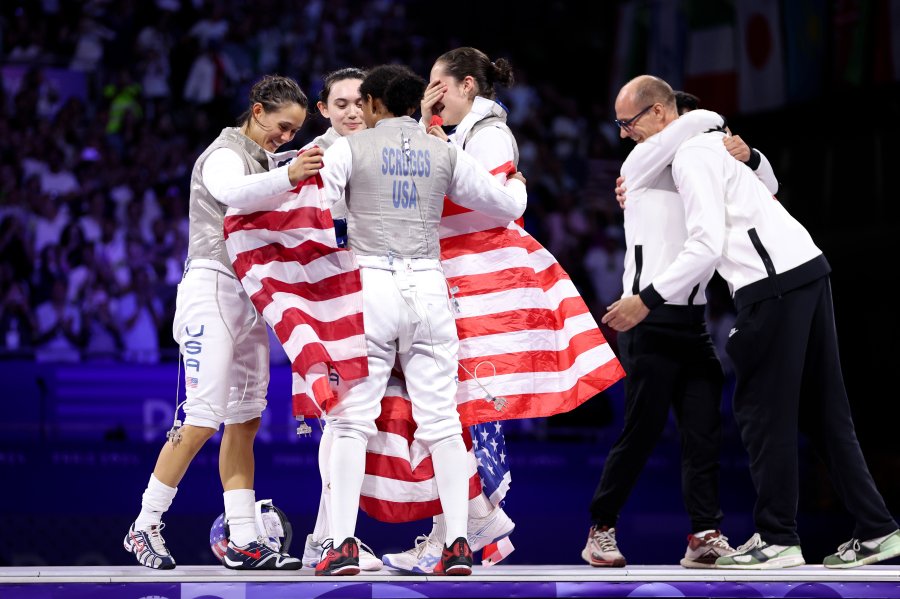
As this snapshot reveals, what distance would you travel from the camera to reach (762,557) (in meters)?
3.79

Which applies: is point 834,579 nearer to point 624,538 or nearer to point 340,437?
point 340,437

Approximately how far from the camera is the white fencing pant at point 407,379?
11.8 feet

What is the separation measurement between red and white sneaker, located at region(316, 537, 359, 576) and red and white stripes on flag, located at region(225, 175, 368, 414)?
0.45 m

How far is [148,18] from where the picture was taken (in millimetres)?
10820

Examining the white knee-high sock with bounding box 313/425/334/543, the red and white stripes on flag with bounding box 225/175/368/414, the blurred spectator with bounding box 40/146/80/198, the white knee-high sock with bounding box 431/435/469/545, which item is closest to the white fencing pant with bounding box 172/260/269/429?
the red and white stripes on flag with bounding box 225/175/368/414

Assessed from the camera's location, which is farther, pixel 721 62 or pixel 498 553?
pixel 721 62

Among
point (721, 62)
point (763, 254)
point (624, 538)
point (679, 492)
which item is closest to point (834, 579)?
point (763, 254)

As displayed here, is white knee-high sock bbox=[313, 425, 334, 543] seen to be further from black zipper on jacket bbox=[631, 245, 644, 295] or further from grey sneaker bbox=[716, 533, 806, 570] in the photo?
grey sneaker bbox=[716, 533, 806, 570]

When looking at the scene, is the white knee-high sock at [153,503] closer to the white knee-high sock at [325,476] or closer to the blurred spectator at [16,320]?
the white knee-high sock at [325,476]

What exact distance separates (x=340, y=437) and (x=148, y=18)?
27.4ft

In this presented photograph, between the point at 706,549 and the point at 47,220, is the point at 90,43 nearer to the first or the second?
the point at 47,220

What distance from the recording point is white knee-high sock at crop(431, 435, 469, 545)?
3641 mm

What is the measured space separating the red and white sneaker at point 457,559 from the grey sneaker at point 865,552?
129 centimetres

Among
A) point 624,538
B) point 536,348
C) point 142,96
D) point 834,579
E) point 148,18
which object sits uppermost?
point 148,18
